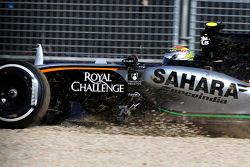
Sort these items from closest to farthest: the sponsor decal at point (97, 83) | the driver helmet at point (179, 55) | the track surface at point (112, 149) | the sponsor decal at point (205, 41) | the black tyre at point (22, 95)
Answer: the track surface at point (112, 149) < the black tyre at point (22, 95) < the sponsor decal at point (97, 83) < the sponsor decal at point (205, 41) < the driver helmet at point (179, 55)

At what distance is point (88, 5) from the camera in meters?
9.32

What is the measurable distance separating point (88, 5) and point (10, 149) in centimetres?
516

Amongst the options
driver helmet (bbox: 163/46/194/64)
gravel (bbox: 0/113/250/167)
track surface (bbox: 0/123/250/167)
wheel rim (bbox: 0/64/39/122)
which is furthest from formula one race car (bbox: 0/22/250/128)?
track surface (bbox: 0/123/250/167)

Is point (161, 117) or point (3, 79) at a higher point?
point (3, 79)

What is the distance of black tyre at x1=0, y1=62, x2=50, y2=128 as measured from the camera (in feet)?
18.1

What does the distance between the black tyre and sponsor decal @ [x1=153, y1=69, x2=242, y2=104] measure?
130cm

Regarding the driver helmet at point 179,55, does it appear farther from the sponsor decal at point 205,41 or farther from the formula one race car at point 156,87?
the formula one race car at point 156,87

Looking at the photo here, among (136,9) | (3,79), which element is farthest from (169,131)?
(136,9)

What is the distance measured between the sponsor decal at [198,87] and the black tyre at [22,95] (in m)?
Answer: 1.30

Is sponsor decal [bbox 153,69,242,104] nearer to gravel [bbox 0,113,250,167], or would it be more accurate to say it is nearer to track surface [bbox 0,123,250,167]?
gravel [bbox 0,113,250,167]

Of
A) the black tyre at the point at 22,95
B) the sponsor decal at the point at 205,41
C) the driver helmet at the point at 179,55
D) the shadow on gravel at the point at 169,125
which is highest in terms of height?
the sponsor decal at the point at 205,41

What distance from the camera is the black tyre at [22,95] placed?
18.1 ft

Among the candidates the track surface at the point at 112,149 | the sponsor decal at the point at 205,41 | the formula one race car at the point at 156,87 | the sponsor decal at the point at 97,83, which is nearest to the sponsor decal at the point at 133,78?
the formula one race car at the point at 156,87

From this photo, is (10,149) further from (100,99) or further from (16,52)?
(16,52)
